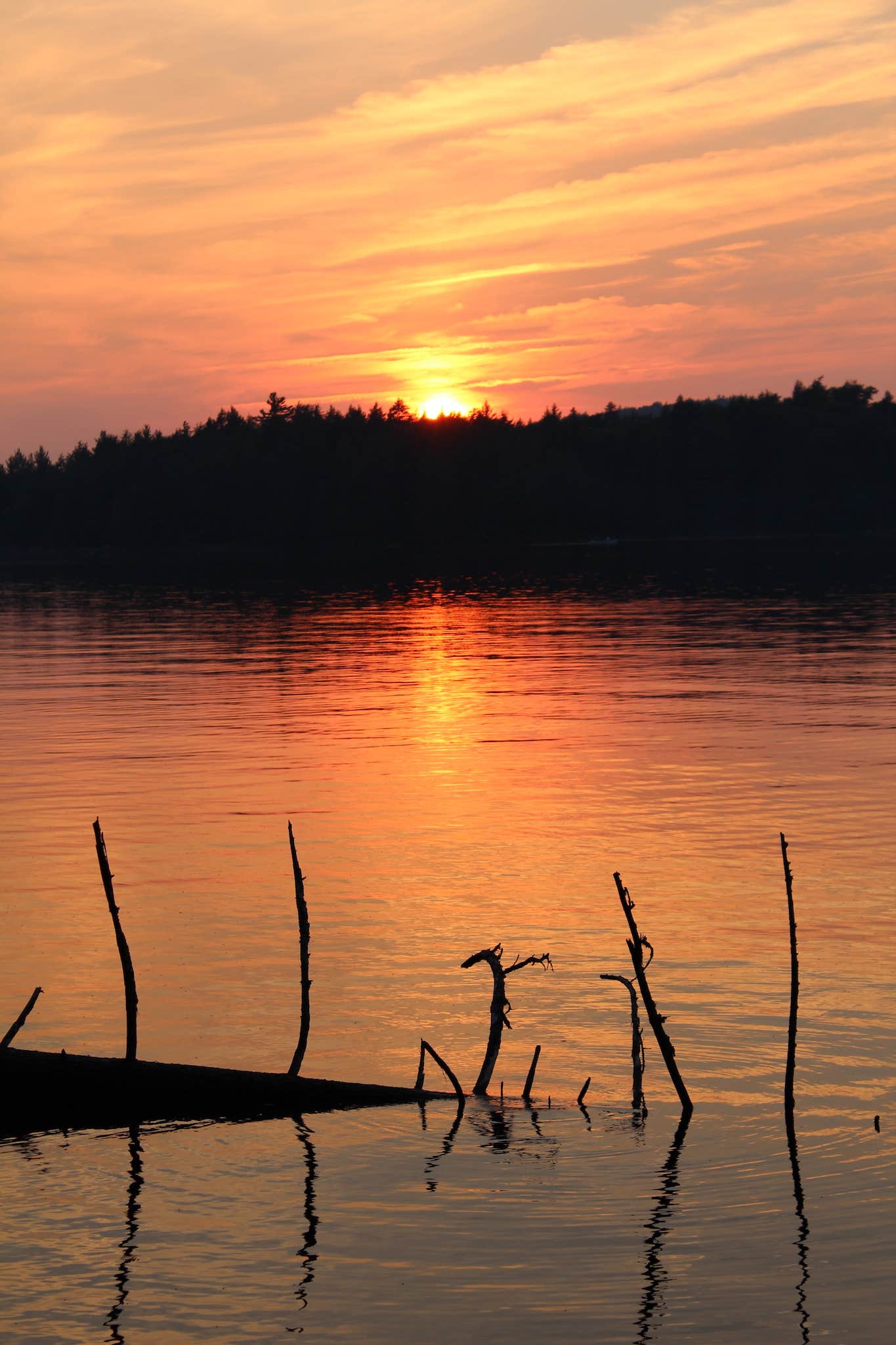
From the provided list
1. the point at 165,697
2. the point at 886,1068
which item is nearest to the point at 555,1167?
the point at 886,1068

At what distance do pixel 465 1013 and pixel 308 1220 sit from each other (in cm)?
580

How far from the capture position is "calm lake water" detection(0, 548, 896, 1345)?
1212 centimetres

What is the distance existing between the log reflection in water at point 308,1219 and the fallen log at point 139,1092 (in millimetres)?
371

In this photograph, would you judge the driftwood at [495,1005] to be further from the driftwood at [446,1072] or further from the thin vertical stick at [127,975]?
the thin vertical stick at [127,975]

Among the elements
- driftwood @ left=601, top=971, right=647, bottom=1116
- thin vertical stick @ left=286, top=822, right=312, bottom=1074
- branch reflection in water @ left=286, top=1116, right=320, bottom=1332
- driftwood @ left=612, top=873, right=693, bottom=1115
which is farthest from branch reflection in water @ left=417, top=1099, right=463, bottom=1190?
driftwood @ left=612, top=873, right=693, bottom=1115

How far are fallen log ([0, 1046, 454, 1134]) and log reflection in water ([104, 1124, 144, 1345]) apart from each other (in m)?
0.34

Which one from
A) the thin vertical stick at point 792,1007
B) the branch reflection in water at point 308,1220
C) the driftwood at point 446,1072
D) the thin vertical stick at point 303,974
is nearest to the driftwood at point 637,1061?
the thin vertical stick at point 792,1007

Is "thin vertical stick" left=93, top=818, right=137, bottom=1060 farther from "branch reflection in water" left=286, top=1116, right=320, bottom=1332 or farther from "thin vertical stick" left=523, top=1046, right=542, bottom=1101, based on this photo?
"thin vertical stick" left=523, top=1046, right=542, bottom=1101

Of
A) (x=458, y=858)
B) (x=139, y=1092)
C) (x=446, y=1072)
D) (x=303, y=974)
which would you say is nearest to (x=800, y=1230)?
(x=446, y=1072)

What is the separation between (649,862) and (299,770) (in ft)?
42.7

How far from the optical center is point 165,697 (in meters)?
54.3

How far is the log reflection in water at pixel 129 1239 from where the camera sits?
11.6 meters

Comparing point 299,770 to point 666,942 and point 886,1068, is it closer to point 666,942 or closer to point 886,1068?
point 666,942

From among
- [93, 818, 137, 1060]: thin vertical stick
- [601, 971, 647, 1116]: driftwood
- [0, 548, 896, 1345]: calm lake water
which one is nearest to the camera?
[0, 548, 896, 1345]: calm lake water
